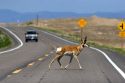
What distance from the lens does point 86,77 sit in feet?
57.3

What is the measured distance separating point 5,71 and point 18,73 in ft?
3.58

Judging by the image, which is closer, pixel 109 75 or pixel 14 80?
pixel 14 80

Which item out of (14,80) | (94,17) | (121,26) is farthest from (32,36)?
(94,17)

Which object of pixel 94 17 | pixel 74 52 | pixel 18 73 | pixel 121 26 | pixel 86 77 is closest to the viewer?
pixel 86 77

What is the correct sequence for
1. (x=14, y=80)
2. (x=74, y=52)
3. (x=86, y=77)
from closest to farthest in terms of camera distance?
(x=14, y=80) → (x=86, y=77) → (x=74, y=52)

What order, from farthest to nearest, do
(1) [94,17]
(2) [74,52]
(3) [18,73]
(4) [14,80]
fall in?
(1) [94,17] < (2) [74,52] < (3) [18,73] < (4) [14,80]

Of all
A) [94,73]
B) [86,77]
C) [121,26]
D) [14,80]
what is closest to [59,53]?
[94,73]

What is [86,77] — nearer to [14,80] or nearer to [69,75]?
[69,75]

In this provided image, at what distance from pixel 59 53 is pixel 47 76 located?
330 centimetres

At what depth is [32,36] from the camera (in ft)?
230

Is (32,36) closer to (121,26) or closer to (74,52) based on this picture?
(121,26)

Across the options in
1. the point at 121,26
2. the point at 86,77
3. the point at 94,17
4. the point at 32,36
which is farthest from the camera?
the point at 94,17

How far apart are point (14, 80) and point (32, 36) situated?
5393 cm

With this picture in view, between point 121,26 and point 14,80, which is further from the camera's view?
point 121,26
